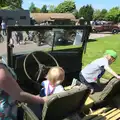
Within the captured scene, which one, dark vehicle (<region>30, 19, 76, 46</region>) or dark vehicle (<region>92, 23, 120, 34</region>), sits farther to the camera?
dark vehicle (<region>92, 23, 120, 34</region>)

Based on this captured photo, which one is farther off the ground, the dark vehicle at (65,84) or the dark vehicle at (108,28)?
the dark vehicle at (65,84)

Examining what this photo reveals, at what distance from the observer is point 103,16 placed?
293 ft

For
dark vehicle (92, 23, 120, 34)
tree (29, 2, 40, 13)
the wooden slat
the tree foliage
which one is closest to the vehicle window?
the wooden slat

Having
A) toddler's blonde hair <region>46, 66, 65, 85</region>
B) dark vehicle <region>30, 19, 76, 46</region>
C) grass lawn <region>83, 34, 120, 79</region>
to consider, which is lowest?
grass lawn <region>83, 34, 120, 79</region>

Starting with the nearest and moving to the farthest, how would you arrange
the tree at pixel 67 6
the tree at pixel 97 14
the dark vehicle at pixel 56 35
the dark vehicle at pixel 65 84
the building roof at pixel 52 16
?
the dark vehicle at pixel 65 84
the dark vehicle at pixel 56 35
the building roof at pixel 52 16
the tree at pixel 97 14
the tree at pixel 67 6

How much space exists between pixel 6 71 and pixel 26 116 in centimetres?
122

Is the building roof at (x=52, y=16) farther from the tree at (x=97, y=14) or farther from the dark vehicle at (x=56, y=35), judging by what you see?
the dark vehicle at (x=56, y=35)

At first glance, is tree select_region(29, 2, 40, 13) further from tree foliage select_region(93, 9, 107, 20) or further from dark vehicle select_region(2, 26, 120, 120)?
dark vehicle select_region(2, 26, 120, 120)

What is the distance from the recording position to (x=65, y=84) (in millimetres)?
4836

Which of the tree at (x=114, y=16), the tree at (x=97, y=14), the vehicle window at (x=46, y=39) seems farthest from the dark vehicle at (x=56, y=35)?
the tree at (x=97, y=14)

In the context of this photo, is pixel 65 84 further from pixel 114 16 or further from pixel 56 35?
pixel 114 16

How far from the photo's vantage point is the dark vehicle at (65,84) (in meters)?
3.08

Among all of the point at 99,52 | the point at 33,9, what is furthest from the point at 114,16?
the point at 99,52

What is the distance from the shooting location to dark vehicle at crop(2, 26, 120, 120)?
121 inches
